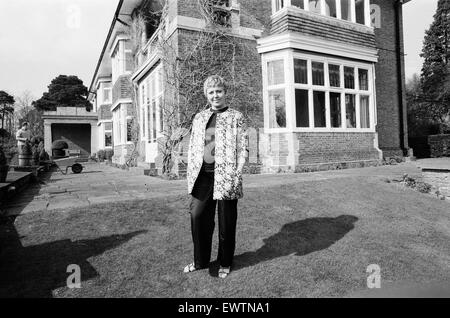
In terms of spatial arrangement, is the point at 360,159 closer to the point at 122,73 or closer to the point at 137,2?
the point at 137,2

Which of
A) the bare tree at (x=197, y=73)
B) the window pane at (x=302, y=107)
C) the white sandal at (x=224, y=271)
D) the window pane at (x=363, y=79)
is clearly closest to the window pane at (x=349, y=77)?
the window pane at (x=363, y=79)

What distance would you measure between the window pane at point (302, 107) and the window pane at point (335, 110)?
1.16 metres

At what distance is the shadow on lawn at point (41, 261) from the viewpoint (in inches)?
116

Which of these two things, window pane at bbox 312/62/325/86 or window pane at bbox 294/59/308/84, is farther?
window pane at bbox 312/62/325/86

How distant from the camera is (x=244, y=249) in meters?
3.94

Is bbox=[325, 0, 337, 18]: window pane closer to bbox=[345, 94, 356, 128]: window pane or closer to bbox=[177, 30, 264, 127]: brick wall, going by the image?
bbox=[345, 94, 356, 128]: window pane

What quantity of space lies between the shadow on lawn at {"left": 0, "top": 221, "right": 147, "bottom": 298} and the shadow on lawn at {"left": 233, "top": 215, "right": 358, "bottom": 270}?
1545 millimetres

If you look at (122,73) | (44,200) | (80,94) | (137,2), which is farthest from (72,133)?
(44,200)

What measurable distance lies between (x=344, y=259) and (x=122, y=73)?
1609 cm

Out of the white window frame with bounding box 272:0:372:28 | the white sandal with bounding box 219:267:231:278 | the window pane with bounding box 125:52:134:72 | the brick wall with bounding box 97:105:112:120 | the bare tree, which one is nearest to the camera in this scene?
the white sandal with bounding box 219:267:231:278

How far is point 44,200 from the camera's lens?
18.7 feet

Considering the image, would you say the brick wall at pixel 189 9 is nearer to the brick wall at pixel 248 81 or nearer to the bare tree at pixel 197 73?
the bare tree at pixel 197 73

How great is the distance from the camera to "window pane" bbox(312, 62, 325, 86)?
1095 centimetres

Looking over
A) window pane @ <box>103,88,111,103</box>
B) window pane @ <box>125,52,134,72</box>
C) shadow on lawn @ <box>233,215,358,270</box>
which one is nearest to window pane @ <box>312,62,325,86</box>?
shadow on lawn @ <box>233,215,358,270</box>
